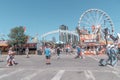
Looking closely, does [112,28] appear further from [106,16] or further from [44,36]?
[44,36]

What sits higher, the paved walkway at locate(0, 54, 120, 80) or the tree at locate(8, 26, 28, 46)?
the tree at locate(8, 26, 28, 46)

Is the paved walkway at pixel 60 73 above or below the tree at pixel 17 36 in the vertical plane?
below

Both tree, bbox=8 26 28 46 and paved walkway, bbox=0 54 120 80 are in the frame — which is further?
tree, bbox=8 26 28 46

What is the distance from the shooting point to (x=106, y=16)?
288 ft

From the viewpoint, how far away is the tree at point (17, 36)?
91062 millimetres

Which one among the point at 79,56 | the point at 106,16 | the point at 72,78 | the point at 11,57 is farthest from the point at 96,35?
the point at 72,78

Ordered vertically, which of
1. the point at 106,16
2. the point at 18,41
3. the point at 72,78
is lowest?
the point at 72,78

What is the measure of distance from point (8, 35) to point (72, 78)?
81.1 meters

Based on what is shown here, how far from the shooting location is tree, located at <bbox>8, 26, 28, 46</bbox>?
91.1 m

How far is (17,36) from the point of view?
9250cm

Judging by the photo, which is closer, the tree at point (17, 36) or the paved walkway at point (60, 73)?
the paved walkway at point (60, 73)

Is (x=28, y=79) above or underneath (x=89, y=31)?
underneath

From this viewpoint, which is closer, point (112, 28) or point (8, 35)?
point (112, 28)

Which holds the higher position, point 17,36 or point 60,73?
point 17,36
